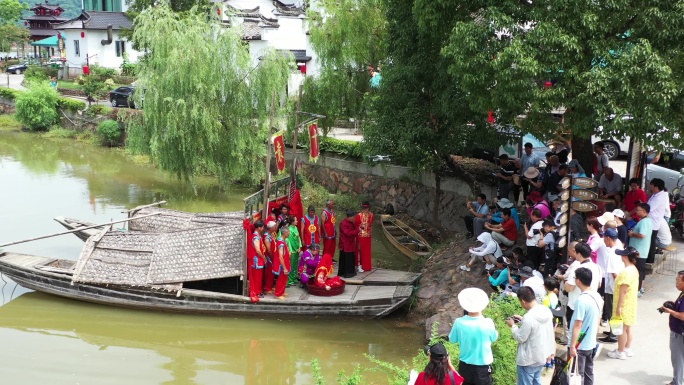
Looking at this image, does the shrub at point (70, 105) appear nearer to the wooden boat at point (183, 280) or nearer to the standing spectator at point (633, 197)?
the wooden boat at point (183, 280)

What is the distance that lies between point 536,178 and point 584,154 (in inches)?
55.4

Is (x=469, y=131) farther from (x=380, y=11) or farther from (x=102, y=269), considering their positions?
(x=102, y=269)

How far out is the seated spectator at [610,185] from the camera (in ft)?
45.7

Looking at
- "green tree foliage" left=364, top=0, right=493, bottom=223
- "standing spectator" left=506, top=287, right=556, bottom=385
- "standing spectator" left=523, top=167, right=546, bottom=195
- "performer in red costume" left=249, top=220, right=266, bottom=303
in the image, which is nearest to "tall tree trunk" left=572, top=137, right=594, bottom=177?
"standing spectator" left=523, top=167, right=546, bottom=195

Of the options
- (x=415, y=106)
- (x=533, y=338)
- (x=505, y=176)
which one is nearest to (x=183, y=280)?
(x=415, y=106)

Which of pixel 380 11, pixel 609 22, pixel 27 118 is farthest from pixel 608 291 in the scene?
pixel 27 118

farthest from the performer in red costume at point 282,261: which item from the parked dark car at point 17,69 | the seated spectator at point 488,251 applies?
the parked dark car at point 17,69

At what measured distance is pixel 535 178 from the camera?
15.1m

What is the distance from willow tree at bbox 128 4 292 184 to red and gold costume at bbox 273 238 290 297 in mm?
8456

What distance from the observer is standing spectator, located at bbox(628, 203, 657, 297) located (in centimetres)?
1066

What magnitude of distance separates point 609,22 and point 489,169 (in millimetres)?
6680

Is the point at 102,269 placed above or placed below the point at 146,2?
below

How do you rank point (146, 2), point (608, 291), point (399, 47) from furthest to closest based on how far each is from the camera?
1. point (146, 2)
2. point (399, 47)
3. point (608, 291)

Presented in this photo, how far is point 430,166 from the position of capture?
17297 millimetres
